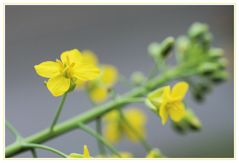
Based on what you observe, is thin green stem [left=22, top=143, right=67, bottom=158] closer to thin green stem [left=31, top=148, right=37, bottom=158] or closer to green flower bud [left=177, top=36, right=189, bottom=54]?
thin green stem [left=31, top=148, right=37, bottom=158]

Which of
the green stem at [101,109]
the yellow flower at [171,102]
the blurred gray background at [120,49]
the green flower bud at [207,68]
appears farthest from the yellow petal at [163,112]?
the blurred gray background at [120,49]

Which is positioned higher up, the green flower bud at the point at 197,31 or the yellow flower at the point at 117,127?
the green flower bud at the point at 197,31

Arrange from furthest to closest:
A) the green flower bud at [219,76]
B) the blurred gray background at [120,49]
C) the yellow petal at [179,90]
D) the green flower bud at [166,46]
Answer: the blurred gray background at [120,49]
the green flower bud at [219,76]
the green flower bud at [166,46]
the yellow petal at [179,90]

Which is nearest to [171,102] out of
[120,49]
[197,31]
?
[197,31]

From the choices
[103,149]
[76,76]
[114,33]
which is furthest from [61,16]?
[76,76]

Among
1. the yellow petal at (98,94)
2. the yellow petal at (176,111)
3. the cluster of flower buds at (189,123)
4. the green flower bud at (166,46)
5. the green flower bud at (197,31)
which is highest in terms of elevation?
the green flower bud at (197,31)

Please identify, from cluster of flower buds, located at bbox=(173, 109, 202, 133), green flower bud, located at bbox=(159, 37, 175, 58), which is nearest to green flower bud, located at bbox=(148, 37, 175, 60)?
green flower bud, located at bbox=(159, 37, 175, 58)

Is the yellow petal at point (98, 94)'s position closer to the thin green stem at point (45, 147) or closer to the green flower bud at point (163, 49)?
the green flower bud at point (163, 49)
